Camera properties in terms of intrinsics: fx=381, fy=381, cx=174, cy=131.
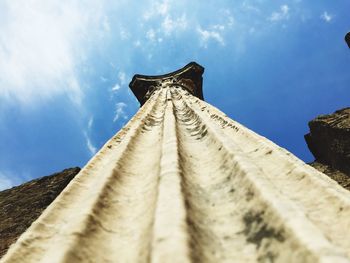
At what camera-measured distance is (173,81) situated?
27.8ft

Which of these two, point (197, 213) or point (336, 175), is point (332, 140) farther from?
point (197, 213)

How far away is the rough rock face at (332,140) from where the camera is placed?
3957 mm

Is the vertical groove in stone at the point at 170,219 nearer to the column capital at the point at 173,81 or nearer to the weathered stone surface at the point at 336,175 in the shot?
the weathered stone surface at the point at 336,175

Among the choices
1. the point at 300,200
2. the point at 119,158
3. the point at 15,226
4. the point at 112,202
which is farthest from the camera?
the point at 15,226

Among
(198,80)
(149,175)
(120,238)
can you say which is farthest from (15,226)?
(198,80)

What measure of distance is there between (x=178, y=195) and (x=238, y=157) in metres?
0.54

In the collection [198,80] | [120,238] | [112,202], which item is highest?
[198,80]

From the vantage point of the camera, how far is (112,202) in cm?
183

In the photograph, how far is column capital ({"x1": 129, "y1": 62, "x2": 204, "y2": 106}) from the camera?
855cm

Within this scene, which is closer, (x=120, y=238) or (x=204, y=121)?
(x=120, y=238)

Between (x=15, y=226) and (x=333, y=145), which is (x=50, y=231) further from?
(x=333, y=145)

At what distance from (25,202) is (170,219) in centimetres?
262

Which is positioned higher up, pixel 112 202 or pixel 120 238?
pixel 112 202

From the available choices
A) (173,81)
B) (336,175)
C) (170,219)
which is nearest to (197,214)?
(170,219)
